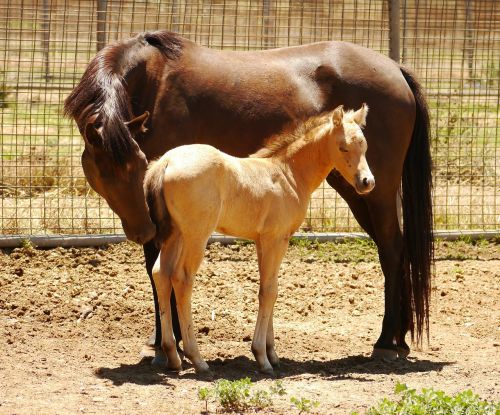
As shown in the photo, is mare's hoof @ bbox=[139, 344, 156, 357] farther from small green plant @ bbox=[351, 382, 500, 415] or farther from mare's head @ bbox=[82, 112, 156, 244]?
small green plant @ bbox=[351, 382, 500, 415]

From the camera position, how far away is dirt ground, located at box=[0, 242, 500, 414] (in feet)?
15.9

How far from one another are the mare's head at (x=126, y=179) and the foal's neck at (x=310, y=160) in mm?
1032

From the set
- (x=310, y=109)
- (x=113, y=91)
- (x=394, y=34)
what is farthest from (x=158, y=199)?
(x=394, y=34)

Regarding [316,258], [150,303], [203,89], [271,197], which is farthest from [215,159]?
[316,258]

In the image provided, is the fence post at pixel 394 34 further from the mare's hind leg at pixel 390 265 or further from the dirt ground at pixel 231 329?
the mare's hind leg at pixel 390 265

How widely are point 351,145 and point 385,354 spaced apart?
62.0 inches

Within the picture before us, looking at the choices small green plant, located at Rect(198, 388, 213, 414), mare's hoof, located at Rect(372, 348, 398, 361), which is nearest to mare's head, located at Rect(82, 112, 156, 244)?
small green plant, located at Rect(198, 388, 213, 414)

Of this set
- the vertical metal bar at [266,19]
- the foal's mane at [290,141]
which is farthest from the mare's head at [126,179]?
the vertical metal bar at [266,19]

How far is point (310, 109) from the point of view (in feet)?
20.8

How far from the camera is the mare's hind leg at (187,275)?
507cm

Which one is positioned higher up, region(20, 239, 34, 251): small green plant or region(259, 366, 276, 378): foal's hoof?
region(20, 239, 34, 251): small green plant

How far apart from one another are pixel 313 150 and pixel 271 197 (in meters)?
0.48

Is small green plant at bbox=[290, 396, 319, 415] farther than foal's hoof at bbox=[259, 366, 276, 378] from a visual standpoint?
No

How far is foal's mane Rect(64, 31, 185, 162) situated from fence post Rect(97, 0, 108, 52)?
2.33 m
